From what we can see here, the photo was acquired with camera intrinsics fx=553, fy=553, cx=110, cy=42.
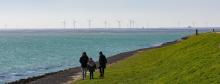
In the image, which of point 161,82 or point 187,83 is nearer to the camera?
point 187,83

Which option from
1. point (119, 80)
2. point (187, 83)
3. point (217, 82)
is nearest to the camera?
point (217, 82)

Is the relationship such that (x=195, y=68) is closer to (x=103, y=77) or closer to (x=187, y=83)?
(x=187, y=83)

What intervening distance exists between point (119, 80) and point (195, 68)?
7.09m

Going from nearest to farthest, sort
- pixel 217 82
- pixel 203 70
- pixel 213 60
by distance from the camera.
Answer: pixel 217 82, pixel 203 70, pixel 213 60

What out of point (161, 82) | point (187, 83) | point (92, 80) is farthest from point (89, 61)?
point (187, 83)

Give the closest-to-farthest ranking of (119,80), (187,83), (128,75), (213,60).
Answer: (187,83) → (213,60) → (119,80) → (128,75)

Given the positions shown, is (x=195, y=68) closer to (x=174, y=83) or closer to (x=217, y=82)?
(x=174, y=83)

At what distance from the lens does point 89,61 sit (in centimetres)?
3825

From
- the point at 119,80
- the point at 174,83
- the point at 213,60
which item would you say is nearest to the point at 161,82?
the point at 174,83

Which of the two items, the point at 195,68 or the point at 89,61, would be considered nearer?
the point at 195,68

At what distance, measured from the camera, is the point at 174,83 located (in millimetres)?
28016

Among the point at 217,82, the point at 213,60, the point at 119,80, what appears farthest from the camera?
the point at 119,80

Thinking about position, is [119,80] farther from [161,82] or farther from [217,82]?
[217,82]

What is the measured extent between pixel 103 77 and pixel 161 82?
1041 centimetres
